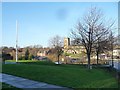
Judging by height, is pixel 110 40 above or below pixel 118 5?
below

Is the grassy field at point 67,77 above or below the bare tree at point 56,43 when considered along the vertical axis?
below

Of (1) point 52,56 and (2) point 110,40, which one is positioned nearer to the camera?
(2) point 110,40

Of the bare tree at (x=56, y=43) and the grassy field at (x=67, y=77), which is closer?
the grassy field at (x=67, y=77)

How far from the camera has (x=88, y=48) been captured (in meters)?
23.3

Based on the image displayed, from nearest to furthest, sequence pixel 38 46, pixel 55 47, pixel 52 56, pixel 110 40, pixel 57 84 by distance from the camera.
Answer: pixel 57 84 < pixel 110 40 < pixel 55 47 < pixel 52 56 < pixel 38 46

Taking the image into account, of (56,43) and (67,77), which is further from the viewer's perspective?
(56,43)

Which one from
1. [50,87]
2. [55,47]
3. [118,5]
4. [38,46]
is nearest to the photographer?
[50,87]

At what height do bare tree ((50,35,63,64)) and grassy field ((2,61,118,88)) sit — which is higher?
bare tree ((50,35,63,64))

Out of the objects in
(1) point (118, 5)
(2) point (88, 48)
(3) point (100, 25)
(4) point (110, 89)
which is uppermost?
(1) point (118, 5)

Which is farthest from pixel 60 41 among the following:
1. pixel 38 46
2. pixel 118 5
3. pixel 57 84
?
pixel 57 84

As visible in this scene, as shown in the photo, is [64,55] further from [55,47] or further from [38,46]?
[38,46]

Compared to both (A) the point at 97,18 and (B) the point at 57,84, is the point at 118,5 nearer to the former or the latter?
(A) the point at 97,18

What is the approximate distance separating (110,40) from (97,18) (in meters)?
4.28

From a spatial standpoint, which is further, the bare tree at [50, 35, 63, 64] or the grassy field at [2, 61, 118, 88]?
the bare tree at [50, 35, 63, 64]
